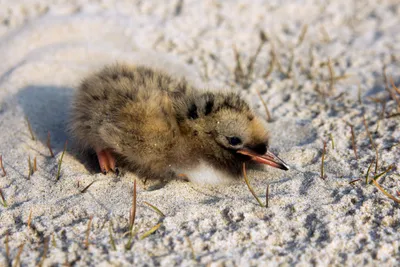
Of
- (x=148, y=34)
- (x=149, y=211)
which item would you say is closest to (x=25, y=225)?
(x=149, y=211)

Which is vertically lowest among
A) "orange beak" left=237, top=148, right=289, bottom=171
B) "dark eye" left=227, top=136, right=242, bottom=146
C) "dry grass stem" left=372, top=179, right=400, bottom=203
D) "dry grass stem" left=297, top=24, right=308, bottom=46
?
"dry grass stem" left=372, top=179, right=400, bottom=203

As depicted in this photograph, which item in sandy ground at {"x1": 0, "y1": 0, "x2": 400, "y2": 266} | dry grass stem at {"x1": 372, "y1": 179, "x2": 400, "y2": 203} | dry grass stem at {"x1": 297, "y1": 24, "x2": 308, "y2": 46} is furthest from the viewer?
dry grass stem at {"x1": 297, "y1": 24, "x2": 308, "y2": 46}

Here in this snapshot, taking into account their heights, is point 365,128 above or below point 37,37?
below

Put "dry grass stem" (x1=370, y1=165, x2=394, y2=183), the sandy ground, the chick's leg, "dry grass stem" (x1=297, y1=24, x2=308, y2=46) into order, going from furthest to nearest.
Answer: "dry grass stem" (x1=297, y1=24, x2=308, y2=46) → the chick's leg → "dry grass stem" (x1=370, y1=165, x2=394, y2=183) → the sandy ground

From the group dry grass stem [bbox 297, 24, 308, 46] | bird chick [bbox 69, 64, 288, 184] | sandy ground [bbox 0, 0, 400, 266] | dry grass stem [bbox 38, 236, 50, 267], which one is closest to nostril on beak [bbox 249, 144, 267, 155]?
bird chick [bbox 69, 64, 288, 184]

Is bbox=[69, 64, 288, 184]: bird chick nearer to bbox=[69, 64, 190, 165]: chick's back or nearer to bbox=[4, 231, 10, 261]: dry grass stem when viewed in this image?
bbox=[69, 64, 190, 165]: chick's back

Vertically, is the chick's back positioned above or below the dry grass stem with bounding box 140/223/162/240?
above

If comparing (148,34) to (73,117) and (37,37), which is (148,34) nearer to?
(37,37)
